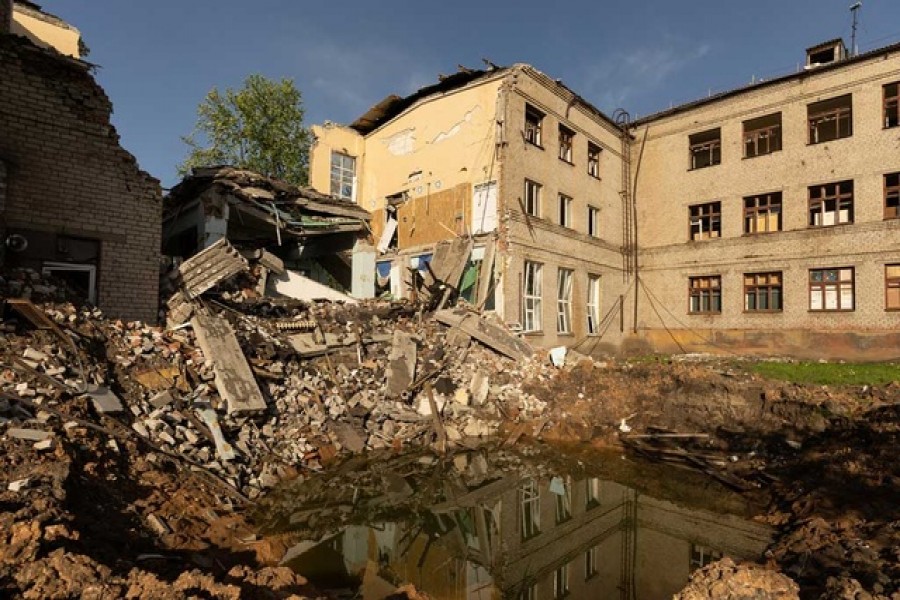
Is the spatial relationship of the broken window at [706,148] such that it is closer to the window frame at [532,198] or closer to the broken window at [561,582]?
the window frame at [532,198]

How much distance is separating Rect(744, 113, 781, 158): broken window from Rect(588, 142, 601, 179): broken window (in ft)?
18.5

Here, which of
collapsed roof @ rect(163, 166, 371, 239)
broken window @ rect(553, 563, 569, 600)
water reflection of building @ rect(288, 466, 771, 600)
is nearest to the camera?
broken window @ rect(553, 563, 569, 600)

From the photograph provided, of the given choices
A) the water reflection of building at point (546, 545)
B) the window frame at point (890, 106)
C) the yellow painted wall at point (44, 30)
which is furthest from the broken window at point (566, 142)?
the yellow painted wall at point (44, 30)

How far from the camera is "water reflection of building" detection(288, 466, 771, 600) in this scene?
15.3 feet

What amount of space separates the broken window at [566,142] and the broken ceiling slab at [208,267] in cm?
1223

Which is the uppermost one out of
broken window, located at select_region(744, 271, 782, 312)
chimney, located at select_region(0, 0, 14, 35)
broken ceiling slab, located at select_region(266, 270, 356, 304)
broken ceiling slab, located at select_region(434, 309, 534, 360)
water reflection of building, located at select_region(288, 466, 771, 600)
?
chimney, located at select_region(0, 0, 14, 35)

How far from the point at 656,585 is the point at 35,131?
10.7 meters

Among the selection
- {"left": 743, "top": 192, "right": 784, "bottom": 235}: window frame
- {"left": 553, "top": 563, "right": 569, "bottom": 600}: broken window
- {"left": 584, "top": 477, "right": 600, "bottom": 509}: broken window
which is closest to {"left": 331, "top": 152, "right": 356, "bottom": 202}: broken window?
{"left": 584, "top": 477, "right": 600, "bottom": 509}: broken window

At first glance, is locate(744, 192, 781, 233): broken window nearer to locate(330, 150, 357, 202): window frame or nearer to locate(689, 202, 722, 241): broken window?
locate(689, 202, 722, 241): broken window

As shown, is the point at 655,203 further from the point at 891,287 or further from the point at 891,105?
the point at 891,287

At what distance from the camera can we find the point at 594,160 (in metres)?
19.6

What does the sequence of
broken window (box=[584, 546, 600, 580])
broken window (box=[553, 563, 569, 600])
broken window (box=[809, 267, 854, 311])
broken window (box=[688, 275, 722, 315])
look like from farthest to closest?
1. broken window (box=[688, 275, 722, 315])
2. broken window (box=[809, 267, 854, 311])
3. broken window (box=[584, 546, 600, 580])
4. broken window (box=[553, 563, 569, 600])

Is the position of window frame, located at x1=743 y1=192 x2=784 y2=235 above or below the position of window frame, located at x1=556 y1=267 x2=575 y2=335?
above

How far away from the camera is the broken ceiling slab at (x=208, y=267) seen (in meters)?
9.66
